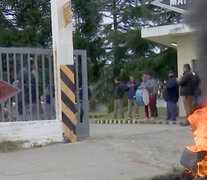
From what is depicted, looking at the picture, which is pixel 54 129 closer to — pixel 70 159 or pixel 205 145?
pixel 70 159

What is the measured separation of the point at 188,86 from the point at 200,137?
7.16 meters

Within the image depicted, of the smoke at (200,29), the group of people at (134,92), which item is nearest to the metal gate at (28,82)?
the smoke at (200,29)

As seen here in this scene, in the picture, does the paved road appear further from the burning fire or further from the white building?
the white building

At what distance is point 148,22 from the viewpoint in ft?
104

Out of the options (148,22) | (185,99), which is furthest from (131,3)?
(185,99)

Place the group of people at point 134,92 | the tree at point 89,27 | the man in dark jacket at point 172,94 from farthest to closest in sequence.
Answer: the tree at point 89,27 < the group of people at point 134,92 < the man in dark jacket at point 172,94

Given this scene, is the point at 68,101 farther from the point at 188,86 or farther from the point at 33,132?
the point at 188,86

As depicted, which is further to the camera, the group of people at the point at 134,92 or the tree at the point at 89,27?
the tree at the point at 89,27

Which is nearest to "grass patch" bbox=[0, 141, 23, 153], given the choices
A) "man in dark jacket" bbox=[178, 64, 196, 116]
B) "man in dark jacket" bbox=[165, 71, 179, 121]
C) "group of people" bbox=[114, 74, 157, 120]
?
"man in dark jacket" bbox=[178, 64, 196, 116]

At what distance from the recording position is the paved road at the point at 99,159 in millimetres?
7594

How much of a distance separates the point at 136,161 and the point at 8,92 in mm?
2746

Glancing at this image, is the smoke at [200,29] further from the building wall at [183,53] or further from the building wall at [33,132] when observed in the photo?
the building wall at [183,53]

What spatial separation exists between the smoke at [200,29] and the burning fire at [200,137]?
432 millimetres

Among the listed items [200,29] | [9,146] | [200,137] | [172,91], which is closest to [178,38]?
[172,91]
